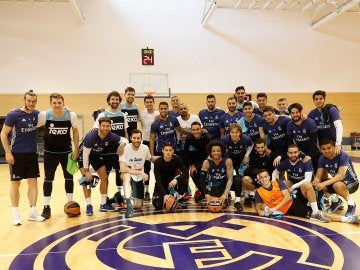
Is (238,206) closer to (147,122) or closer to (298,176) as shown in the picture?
(298,176)

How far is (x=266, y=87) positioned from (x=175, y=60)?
14.9 feet

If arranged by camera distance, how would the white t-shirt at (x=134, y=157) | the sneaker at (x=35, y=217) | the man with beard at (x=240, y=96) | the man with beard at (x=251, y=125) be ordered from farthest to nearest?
the man with beard at (x=240, y=96), the man with beard at (x=251, y=125), the white t-shirt at (x=134, y=157), the sneaker at (x=35, y=217)

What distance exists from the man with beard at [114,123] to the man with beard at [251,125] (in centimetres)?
217

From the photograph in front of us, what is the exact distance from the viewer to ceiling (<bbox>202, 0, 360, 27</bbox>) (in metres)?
15.4

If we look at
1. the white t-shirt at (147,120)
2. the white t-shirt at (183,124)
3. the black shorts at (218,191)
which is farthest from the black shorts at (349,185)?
the white t-shirt at (147,120)

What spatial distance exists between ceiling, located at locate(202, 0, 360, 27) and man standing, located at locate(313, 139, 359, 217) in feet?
36.9

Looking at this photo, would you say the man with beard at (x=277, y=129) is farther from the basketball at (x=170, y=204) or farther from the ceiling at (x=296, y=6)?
the ceiling at (x=296, y=6)

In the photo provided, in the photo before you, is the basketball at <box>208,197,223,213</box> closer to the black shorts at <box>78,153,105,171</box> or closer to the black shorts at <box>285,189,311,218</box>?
the black shorts at <box>285,189,311,218</box>

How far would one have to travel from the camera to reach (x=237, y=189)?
5.88m

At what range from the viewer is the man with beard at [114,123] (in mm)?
5914

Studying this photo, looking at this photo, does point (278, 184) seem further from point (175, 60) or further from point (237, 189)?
point (175, 60)

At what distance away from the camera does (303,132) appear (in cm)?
563

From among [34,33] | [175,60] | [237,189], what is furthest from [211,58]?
[237,189]

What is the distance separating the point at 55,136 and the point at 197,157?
8.61 ft
